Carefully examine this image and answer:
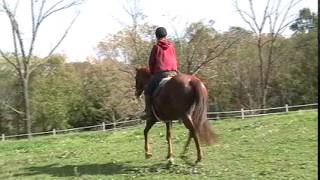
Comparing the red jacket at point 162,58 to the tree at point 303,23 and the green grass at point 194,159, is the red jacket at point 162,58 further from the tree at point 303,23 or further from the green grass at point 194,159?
the tree at point 303,23

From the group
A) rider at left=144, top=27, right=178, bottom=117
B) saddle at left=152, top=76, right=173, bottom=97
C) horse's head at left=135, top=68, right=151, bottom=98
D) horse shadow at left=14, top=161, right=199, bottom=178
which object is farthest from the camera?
horse's head at left=135, top=68, right=151, bottom=98

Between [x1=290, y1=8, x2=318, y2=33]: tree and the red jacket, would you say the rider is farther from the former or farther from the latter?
[x1=290, y1=8, x2=318, y2=33]: tree

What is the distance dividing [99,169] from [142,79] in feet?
7.17

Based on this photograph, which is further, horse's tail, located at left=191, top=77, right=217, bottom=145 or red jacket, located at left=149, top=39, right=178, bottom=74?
red jacket, located at left=149, top=39, right=178, bottom=74

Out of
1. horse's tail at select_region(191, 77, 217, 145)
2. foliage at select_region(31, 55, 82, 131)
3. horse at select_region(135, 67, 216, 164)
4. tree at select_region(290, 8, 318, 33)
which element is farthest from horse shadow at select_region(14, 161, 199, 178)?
foliage at select_region(31, 55, 82, 131)

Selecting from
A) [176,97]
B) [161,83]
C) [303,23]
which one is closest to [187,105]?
[176,97]

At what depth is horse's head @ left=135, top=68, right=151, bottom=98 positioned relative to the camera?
33.8ft

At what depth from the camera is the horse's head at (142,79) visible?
405 inches

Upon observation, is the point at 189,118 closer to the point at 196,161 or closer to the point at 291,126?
the point at 196,161

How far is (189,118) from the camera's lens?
8.70 metres

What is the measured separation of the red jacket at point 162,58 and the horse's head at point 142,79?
72cm

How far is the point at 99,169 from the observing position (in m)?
9.13

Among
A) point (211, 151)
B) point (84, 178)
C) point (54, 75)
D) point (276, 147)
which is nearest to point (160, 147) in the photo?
point (211, 151)

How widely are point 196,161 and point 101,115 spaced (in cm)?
4173
